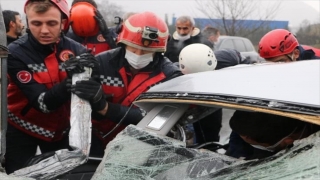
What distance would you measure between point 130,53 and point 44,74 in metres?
0.56

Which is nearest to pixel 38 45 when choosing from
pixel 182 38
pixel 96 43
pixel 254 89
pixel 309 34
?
pixel 254 89

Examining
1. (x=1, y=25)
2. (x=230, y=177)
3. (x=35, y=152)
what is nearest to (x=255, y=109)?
(x=230, y=177)

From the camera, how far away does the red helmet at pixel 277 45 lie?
3.94m

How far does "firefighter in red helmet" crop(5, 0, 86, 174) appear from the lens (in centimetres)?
279

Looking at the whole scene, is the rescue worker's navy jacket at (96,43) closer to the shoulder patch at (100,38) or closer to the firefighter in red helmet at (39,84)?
the shoulder patch at (100,38)

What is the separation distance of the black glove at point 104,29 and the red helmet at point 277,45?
1.73 metres

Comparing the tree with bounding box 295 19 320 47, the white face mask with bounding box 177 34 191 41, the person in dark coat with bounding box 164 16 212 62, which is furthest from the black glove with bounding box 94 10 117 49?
the tree with bounding box 295 19 320 47

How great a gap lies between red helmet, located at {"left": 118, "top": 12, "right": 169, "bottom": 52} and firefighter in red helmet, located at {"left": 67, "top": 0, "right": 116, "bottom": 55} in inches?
67.4

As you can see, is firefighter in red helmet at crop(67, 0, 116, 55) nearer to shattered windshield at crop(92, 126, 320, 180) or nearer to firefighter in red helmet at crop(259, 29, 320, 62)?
firefighter in red helmet at crop(259, 29, 320, 62)

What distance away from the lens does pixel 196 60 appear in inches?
134

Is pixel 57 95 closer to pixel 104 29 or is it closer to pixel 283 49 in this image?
pixel 283 49

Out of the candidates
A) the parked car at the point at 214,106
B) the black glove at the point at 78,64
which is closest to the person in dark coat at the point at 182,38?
the black glove at the point at 78,64

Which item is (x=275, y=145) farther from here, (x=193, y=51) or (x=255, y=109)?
(x=193, y=51)

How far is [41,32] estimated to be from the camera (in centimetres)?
283
